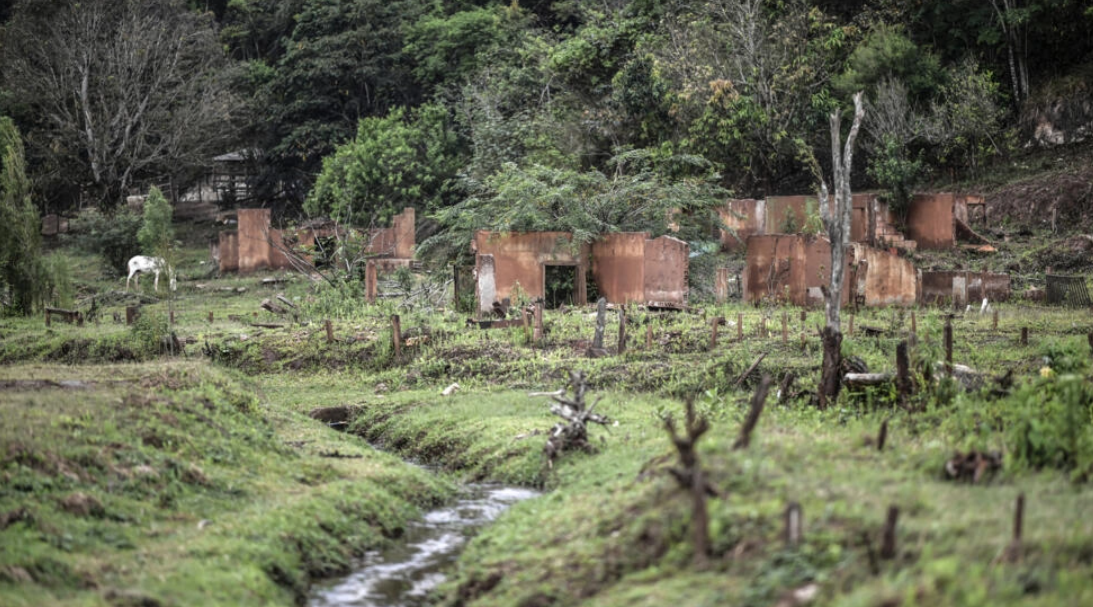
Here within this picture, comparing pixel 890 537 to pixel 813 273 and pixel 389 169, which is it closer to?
pixel 813 273

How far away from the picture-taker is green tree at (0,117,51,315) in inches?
998

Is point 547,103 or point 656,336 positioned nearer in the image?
point 656,336

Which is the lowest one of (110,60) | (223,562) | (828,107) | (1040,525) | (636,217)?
(223,562)

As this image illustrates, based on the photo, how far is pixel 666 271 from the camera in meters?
23.3

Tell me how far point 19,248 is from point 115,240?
982 centimetres

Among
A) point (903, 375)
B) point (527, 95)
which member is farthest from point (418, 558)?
point (527, 95)

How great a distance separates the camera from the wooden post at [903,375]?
1288cm

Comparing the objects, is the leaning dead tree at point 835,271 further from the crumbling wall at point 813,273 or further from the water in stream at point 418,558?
the crumbling wall at point 813,273

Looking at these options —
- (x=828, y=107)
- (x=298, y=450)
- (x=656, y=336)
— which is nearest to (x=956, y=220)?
(x=828, y=107)

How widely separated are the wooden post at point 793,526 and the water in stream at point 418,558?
11.1ft

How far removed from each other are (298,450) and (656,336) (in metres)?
7.22

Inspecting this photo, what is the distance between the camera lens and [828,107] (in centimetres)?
3359

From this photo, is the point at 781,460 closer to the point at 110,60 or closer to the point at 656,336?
the point at 656,336

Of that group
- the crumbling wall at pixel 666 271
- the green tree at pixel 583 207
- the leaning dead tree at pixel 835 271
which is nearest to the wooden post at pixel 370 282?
the green tree at pixel 583 207
